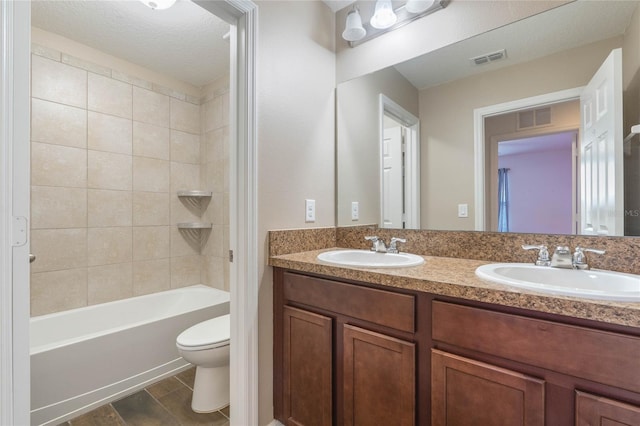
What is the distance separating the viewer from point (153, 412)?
1.69 m

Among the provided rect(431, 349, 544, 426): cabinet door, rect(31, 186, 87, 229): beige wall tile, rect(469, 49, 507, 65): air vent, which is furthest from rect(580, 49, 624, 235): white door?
rect(31, 186, 87, 229): beige wall tile

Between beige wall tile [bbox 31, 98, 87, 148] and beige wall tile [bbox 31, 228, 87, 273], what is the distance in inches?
25.0

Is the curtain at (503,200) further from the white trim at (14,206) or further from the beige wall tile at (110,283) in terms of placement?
the beige wall tile at (110,283)

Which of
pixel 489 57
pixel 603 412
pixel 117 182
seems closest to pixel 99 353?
pixel 117 182

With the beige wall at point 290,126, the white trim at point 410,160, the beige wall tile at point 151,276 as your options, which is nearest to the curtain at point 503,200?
the white trim at point 410,160

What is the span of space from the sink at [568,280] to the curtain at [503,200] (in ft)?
0.71

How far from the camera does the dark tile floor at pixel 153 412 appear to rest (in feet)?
5.28

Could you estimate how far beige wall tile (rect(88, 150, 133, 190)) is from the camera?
2.29m

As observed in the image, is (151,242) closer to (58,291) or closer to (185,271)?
(185,271)

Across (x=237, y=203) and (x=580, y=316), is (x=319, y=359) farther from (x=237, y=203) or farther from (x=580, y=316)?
(x=580, y=316)

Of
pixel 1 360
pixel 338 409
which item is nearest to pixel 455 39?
pixel 338 409

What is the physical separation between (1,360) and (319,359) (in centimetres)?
102

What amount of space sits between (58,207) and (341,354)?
87.3 inches

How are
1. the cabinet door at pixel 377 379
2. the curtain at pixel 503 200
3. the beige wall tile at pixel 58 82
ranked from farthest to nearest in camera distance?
the beige wall tile at pixel 58 82 < the curtain at pixel 503 200 < the cabinet door at pixel 377 379
